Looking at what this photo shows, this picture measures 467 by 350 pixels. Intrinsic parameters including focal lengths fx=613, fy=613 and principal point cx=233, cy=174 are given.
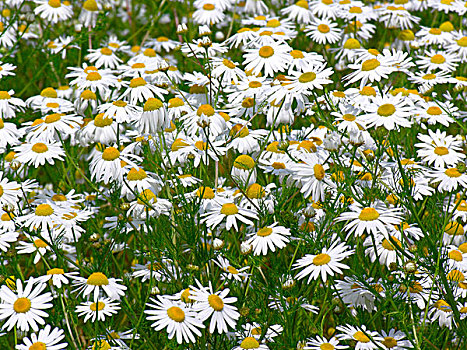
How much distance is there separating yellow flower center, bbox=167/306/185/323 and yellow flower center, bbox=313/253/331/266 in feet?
2.16

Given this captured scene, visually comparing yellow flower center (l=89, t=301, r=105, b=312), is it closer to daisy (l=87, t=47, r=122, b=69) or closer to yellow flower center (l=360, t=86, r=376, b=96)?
yellow flower center (l=360, t=86, r=376, b=96)

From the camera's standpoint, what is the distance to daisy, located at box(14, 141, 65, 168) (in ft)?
11.3

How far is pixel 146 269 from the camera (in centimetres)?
331

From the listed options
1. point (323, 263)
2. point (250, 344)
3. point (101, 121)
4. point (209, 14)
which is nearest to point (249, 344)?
point (250, 344)

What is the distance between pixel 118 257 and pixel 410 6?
3582 mm

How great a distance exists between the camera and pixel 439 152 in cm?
368

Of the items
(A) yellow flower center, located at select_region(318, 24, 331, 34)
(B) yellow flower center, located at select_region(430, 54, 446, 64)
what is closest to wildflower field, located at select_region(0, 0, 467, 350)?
(B) yellow flower center, located at select_region(430, 54, 446, 64)

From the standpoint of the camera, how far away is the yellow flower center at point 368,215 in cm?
283

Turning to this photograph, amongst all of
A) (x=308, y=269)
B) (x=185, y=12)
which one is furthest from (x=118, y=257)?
(x=185, y=12)

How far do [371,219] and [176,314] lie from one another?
0.99 m

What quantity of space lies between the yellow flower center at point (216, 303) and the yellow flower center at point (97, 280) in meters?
0.61

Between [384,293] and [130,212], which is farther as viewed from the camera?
[130,212]

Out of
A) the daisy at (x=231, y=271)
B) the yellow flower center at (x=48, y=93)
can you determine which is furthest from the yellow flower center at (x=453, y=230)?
the yellow flower center at (x=48, y=93)

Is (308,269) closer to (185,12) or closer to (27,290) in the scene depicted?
(27,290)
